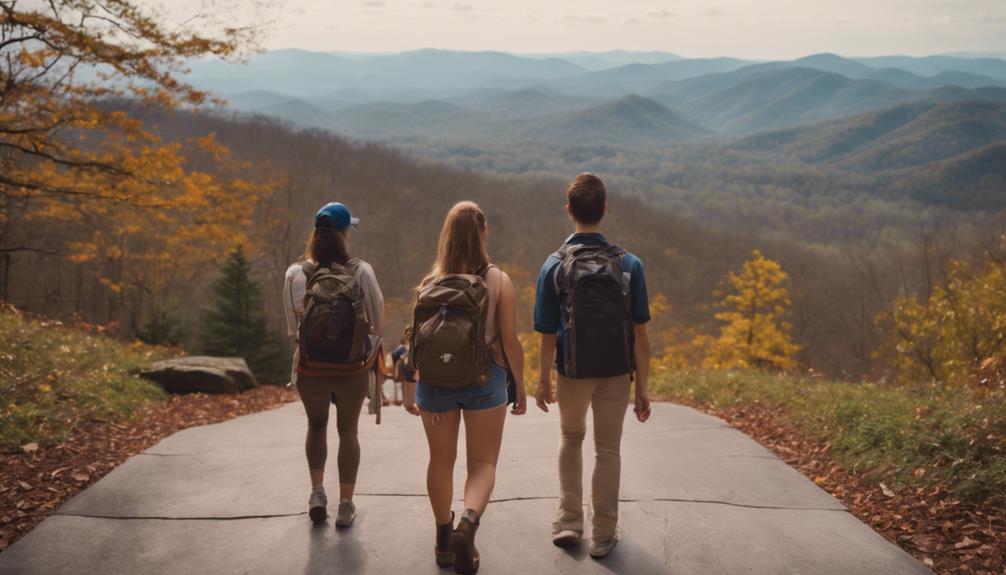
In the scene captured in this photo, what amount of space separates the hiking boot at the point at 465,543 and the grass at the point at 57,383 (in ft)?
14.3

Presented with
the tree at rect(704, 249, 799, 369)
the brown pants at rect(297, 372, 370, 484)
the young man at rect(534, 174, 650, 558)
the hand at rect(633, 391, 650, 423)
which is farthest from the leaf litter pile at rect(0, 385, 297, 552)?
the tree at rect(704, 249, 799, 369)

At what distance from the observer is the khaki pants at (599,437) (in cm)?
385

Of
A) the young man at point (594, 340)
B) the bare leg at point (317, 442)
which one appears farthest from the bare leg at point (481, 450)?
the bare leg at point (317, 442)

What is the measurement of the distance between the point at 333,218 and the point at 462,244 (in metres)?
0.87

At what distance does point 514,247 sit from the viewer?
266 feet

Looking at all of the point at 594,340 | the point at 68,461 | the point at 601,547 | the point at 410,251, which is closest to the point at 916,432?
the point at 601,547

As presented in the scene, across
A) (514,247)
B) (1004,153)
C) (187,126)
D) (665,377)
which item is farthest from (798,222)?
(665,377)

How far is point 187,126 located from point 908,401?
109 m

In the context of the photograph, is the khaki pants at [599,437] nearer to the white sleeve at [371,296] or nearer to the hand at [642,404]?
the hand at [642,404]

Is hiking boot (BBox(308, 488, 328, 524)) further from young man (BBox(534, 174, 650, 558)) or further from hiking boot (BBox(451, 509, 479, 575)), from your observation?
young man (BBox(534, 174, 650, 558))

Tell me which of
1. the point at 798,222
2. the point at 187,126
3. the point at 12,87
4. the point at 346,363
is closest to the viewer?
the point at 346,363

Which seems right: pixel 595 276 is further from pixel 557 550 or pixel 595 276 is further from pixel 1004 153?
pixel 1004 153

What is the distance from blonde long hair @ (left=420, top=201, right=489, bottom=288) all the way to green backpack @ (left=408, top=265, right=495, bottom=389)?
0.22 feet

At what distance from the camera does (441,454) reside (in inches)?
144
